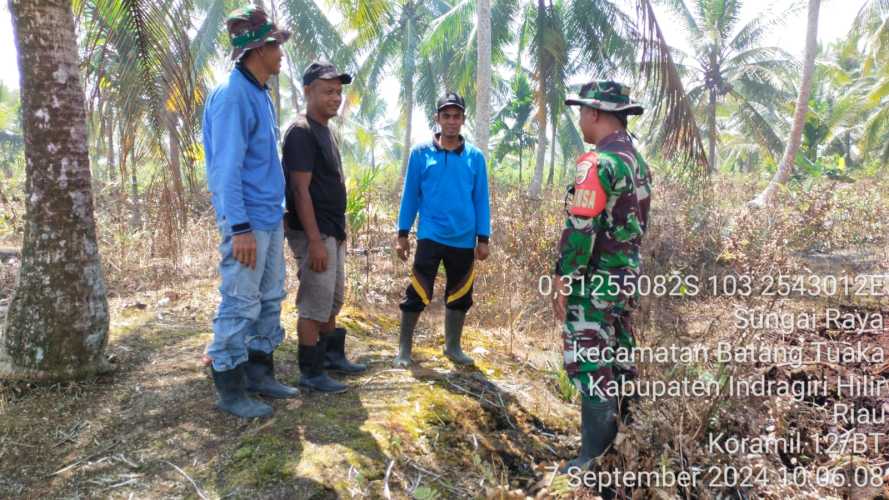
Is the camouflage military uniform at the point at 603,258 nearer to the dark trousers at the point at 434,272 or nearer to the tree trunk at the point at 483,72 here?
the dark trousers at the point at 434,272

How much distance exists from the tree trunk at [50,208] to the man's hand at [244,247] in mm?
1009

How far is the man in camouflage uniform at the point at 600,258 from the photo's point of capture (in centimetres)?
248

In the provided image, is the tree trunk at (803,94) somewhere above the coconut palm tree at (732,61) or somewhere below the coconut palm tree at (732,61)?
below

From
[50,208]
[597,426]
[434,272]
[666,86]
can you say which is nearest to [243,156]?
[50,208]

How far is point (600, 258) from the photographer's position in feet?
8.38

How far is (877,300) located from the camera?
16.4 ft

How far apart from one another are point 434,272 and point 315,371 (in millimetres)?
941

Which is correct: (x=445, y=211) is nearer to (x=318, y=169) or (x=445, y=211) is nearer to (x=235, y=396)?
(x=318, y=169)

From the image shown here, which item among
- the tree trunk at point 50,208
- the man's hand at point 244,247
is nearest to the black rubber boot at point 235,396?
the man's hand at point 244,247

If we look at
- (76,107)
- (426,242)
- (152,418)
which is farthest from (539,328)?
(76,107)

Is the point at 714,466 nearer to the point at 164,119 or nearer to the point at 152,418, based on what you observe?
the point at 152,418

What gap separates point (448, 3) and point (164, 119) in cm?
2371

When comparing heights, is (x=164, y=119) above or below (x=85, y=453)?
above

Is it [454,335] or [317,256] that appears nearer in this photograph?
[317,256]
